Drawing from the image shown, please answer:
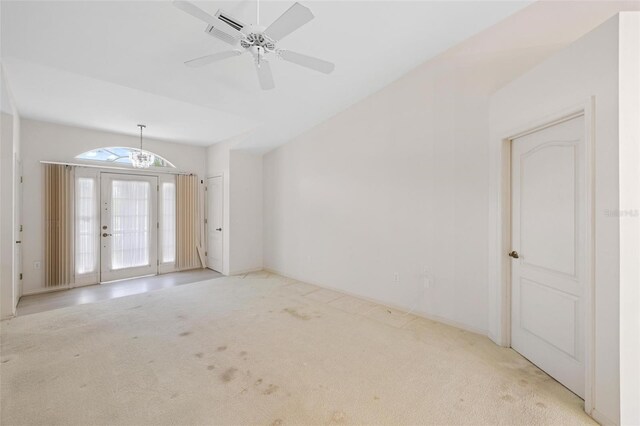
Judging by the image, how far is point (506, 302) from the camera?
278cm

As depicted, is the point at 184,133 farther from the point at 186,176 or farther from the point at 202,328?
the point at 202,328

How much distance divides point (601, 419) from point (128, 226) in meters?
6.88

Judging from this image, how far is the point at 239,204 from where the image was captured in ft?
19.1

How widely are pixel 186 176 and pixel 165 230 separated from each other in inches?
50.1

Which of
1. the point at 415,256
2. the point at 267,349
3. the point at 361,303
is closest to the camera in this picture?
the point at 267,349

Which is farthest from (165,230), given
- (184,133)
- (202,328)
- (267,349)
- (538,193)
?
(538,193)

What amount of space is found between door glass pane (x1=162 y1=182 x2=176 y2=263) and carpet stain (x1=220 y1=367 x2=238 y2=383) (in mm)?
4385

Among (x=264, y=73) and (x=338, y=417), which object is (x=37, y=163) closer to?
(x=264, y=73)

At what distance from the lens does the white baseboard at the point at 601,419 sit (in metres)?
1.74

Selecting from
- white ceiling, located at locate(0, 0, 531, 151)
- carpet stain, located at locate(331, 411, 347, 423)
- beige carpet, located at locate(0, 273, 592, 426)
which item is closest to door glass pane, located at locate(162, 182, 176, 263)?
white ceiling, located at locate(0, 0, 531, 151)

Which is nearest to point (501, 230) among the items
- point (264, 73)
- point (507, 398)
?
point (507, 398)

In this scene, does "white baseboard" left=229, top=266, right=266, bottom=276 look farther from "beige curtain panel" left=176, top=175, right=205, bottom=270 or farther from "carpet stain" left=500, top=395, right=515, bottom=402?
"carpet stain" left=500, top=395, right=515, bottom=402

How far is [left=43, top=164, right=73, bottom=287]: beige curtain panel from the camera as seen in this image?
4484 mm
